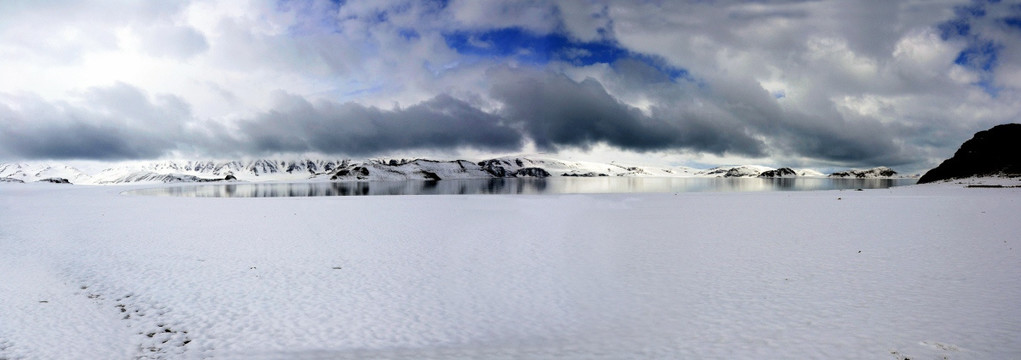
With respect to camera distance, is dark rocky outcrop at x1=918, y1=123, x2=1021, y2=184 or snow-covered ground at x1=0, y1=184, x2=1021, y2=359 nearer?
snow-covered ground at x1=0, y1=184, x2=1021, y2=359

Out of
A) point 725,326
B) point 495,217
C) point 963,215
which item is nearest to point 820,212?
point 963,215

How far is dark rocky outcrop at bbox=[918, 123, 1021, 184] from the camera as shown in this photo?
374 feet

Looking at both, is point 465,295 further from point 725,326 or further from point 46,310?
point 46,310

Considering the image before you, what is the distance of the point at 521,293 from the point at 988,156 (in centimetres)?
16302

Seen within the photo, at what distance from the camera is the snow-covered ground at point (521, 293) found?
1078 centimetres

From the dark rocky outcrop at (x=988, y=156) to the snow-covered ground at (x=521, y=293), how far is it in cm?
12180

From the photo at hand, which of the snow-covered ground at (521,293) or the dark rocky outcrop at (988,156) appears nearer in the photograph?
the snow-covered ground at (521,293)

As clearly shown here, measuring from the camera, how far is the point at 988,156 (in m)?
123

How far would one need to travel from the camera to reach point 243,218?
123 feet

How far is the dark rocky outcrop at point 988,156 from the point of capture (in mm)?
113875

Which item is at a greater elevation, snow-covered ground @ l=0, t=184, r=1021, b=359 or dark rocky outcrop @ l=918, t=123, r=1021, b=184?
dark rocky outcrop @ l=918, t=123, r=1021, b=184

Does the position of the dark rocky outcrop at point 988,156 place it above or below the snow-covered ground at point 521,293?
above

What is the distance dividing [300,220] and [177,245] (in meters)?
11.2

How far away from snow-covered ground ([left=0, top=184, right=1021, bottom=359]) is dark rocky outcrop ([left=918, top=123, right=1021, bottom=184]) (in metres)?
122
